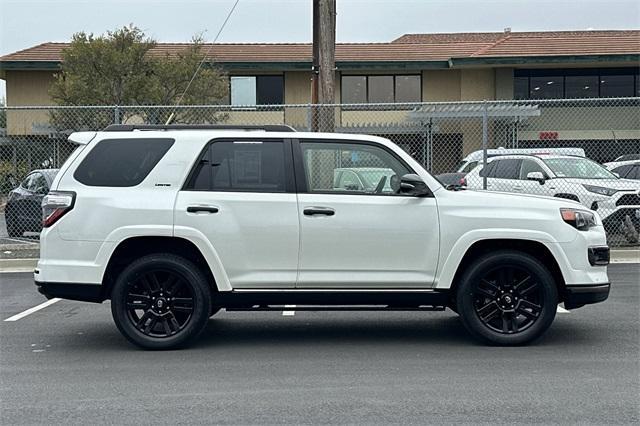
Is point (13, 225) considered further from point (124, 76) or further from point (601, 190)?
point (124, 76)

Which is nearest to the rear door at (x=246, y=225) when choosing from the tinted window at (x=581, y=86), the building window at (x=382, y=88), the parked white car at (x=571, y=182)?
the parked white car at (x=571, y=182)

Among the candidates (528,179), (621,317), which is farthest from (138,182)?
(528,179)

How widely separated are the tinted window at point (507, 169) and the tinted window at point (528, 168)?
0.37 ft

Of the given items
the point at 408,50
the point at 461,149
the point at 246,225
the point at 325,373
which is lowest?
the point at 325,373

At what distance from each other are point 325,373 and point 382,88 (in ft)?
88.3

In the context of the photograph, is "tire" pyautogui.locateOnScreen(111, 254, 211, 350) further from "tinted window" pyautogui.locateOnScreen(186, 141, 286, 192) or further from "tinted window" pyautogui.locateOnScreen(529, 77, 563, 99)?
"tinted window" pyautogui.locateOnScreen(529, 77, 563, 99)

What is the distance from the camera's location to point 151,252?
6.80 metres

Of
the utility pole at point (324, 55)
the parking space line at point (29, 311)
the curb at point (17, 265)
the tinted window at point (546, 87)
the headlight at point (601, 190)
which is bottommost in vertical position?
the parking space line at point (29, 311)

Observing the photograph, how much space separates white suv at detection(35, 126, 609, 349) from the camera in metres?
6.62

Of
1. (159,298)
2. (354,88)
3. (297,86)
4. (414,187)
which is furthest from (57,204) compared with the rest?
(354,88)

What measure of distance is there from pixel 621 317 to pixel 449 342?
2241mm

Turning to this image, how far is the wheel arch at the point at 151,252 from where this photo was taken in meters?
6.73

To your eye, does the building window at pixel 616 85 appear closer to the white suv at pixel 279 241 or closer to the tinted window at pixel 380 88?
the tinted window at pixel 380 88

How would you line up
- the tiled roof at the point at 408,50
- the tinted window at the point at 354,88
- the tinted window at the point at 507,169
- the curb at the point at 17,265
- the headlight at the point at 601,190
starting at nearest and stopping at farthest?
the curb at the point at 17,265
the headlight at the point at 601,190
the tinted window at the point at 507,169
the tiled roof at the point at 408,50
the tinted window at the point at 354,88
